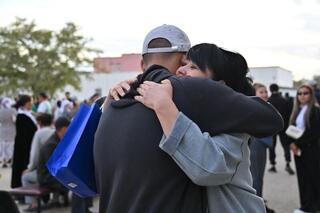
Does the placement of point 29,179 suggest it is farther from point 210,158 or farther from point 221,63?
point 210,158

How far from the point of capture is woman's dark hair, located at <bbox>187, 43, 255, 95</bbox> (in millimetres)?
1647

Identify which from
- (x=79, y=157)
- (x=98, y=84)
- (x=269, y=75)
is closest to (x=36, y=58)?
(x=98, y=84)

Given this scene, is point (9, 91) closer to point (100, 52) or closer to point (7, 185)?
point (100, 52)

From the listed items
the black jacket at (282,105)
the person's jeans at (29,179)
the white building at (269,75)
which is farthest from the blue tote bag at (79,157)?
the black jacket at (282,105)

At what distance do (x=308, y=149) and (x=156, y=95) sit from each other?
5090 mm

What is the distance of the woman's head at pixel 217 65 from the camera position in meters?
1.65

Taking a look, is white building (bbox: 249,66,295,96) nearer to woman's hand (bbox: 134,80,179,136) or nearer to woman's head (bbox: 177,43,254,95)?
woman's head (bbox: 177,43,254,95)

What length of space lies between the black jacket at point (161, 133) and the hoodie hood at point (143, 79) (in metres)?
0.05

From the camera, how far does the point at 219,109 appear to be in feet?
4.88

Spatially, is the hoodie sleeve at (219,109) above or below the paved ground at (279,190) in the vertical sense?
above

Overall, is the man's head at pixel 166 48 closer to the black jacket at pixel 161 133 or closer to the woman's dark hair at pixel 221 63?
the woman's dark hair at pixel 221 63

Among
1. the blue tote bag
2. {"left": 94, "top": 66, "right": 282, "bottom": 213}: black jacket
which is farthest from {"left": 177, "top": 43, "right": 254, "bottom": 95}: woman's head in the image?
the blue tote bag

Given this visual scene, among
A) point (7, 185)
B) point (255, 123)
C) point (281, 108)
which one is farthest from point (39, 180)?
point (255, 123)

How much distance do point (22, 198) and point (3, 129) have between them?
3.45 m
